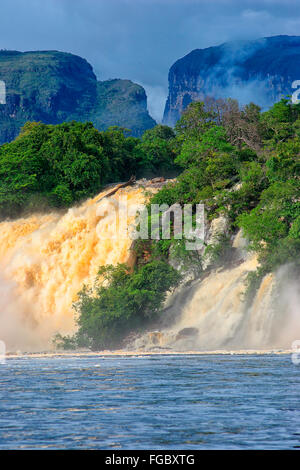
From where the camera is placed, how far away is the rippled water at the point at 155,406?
20156 millimetres

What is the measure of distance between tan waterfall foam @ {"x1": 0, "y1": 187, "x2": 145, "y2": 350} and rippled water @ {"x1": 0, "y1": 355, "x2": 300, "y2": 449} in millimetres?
23368

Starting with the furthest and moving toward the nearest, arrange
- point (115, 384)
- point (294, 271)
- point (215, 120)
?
1. point (215, 120)
2. point (294, 271)
3. point (115, 384)

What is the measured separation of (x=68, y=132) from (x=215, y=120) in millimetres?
16506

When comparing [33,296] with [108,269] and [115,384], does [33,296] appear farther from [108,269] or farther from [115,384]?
[115,384]

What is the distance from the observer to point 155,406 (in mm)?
25203

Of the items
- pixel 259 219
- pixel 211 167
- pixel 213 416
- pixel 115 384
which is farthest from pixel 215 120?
pixel 213 416

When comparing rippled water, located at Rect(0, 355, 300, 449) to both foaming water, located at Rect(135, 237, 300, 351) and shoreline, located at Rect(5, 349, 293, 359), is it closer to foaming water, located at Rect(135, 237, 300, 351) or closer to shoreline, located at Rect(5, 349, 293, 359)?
shoreline, located at Rect(5, 349, 293, 359)

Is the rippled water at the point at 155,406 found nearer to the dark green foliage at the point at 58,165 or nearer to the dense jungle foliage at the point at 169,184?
the dense jungle foliage at the point at 169,184

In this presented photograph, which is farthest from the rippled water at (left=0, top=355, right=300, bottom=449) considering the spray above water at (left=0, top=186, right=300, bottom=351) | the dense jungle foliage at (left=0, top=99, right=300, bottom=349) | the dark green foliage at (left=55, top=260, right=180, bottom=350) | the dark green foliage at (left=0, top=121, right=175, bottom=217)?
the dark green foliage at (left=0, top=121, right=175, bottom=217)

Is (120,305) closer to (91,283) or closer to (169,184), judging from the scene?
(91,283)

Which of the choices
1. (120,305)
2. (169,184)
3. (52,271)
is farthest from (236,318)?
(169,184)

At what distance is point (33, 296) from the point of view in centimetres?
6462

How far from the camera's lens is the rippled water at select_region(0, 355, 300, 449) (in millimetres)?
20156

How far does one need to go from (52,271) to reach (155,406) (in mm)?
40343
